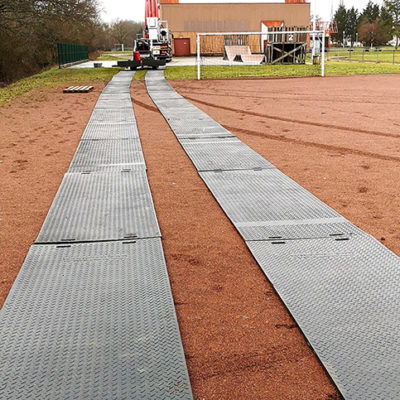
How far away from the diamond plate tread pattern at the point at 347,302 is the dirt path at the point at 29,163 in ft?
7.08

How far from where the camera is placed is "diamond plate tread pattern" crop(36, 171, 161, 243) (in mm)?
5090

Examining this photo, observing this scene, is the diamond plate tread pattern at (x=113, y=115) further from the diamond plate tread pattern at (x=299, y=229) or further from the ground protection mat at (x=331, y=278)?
the diamond plate tread pattern at (x=299, y=229)

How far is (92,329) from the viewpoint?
3.42 metres

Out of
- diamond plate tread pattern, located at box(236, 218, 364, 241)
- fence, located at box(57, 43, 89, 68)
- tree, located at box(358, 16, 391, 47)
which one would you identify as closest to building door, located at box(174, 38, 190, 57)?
fence, located at box(57, 43, 89, 68)

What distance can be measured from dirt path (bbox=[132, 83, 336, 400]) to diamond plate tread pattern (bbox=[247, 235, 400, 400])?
10 centimetres

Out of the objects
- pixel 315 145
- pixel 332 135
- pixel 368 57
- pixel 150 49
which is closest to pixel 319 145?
pixel 315 145

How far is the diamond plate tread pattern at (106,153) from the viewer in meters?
8.13

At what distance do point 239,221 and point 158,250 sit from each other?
3.53ft

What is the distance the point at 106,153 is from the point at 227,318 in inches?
228

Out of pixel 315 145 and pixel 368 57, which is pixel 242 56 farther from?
pixel 315 145

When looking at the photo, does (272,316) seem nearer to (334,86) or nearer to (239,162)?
(239,162)

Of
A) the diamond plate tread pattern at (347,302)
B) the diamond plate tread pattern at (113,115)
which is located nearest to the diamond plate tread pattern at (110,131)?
the diamond plate tread pattern at (113,115)

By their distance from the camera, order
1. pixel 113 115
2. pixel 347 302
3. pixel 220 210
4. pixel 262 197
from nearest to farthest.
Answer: pixel 347 302, pixel 220 210, pixel 262 197, pixel 113 115

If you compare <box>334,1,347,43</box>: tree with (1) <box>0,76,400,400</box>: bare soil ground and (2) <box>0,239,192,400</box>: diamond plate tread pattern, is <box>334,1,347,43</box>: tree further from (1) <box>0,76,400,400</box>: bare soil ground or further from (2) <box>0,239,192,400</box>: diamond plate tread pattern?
(2) <box>0,239,192,400</box>: diamond plate tread pattern
